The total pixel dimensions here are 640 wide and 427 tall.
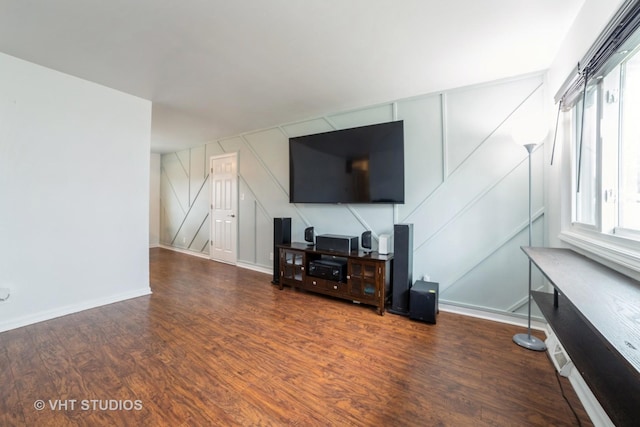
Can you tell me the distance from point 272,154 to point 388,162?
200cm

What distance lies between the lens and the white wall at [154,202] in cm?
625

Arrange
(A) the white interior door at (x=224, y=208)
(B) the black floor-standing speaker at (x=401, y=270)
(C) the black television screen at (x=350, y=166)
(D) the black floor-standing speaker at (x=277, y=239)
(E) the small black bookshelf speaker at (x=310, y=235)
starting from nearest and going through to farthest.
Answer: (B) the black floor-standing speaker at (x=401, y=270), (C) the black television screen at (x=350, y=166), (E) the small black bookshelf speaker at (x=310, y=235), (D) the black floor-standing speaker at (x=277, y=239), (A) the white interior door at (x=224, y=208)

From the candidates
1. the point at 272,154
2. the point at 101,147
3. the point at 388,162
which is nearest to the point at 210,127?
the point at 272,154

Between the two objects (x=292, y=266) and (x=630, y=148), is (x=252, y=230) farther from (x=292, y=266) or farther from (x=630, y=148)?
(x=630, y=148)

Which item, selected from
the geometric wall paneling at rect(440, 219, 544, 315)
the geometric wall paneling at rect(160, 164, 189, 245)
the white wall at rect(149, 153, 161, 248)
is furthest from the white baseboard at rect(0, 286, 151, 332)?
the white wall at rect(149, 153, 161, 248)

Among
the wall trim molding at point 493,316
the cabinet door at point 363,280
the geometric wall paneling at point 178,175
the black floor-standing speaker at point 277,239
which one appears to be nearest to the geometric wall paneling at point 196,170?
the geometric wall paneling at point 178,175

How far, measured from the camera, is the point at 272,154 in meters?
4.06

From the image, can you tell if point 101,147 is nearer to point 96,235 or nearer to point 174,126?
point 96,235

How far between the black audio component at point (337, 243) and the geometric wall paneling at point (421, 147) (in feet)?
2.11

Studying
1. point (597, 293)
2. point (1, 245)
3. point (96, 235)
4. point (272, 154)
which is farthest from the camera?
point (272, 154)

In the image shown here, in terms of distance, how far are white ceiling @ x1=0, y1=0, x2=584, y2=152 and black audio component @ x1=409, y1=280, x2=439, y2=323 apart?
6.93 feet

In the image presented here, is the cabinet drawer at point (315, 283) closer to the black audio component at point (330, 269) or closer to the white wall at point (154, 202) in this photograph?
the black audio component at point (330, 269)

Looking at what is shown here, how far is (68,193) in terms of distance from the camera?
2555 millimetres

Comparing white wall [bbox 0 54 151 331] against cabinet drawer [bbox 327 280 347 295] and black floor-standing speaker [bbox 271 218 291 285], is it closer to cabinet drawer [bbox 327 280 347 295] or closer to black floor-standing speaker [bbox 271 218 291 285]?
black floor-standing speaker [bbox 271 218 291 285]
